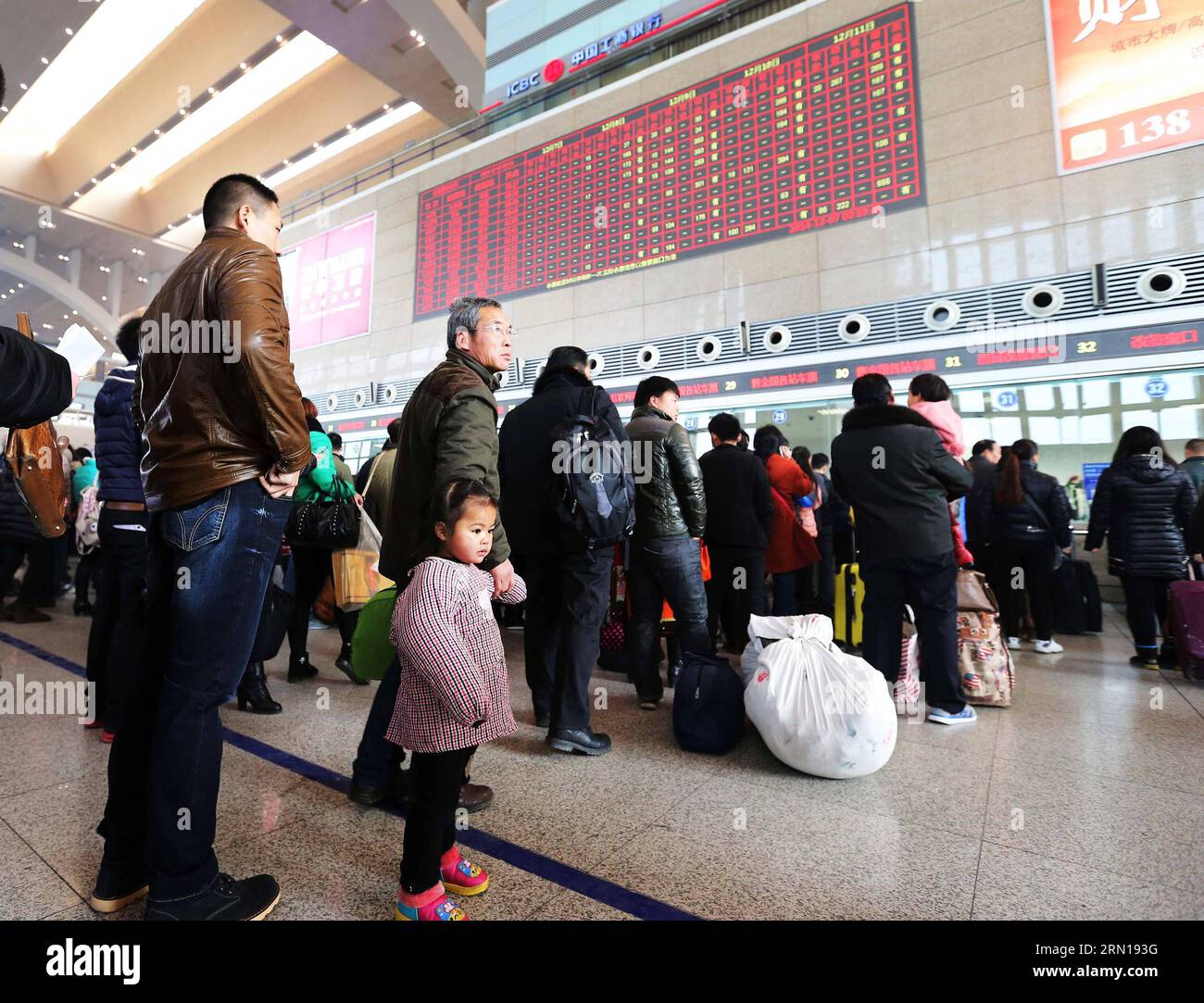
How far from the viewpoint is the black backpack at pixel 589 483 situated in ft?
8.02

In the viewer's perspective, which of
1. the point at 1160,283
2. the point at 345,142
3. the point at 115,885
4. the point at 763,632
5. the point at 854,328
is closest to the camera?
the point at 115,885

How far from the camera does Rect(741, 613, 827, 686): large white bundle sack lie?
8.30ft

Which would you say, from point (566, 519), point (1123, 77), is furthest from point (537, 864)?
point (1123, 77)

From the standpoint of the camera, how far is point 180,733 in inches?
51.3

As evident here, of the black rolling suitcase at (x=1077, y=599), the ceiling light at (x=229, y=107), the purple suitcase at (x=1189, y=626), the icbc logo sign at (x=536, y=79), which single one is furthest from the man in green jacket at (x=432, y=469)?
the ceiling light at (x=229, y=107)

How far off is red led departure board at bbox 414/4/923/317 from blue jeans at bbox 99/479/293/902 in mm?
6486

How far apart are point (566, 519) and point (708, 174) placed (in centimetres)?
602

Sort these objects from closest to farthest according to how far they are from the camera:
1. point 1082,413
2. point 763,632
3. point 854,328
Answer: point 763,632, point 1082,413, point 854,328

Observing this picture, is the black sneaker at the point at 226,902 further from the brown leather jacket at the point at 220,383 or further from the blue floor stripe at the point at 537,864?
the brown leather jacket at the point at 220,383

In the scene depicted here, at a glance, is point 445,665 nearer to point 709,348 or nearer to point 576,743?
point 576,743

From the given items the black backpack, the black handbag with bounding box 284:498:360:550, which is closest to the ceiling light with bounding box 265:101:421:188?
the black handbag with bounding box 284:498:360:550

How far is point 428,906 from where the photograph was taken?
1330 mm
